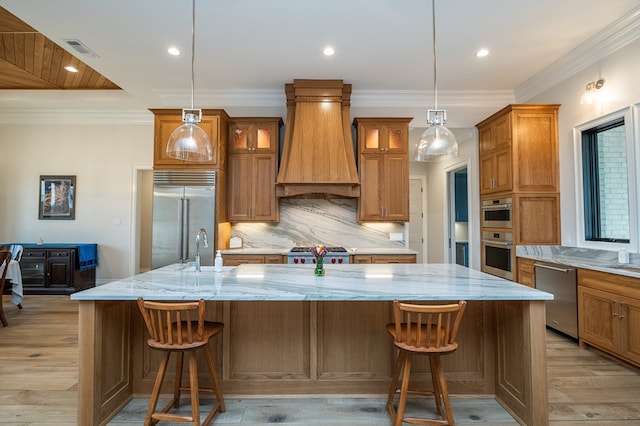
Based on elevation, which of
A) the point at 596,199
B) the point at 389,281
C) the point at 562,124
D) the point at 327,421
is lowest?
the point at 327,421

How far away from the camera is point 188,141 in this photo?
2383 millimetres

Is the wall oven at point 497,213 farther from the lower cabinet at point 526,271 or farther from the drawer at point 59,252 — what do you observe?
the drawer at point 59,252

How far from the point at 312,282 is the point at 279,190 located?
8.48 feet

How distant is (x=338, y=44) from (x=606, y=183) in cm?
328

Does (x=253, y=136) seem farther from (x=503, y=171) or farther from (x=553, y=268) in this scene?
(x=553, y=268)

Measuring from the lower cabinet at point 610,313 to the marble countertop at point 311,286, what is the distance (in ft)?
4.47

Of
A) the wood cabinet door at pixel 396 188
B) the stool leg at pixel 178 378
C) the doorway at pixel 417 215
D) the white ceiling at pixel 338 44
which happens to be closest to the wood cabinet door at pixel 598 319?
the wood cabinet door at pixel 396 188

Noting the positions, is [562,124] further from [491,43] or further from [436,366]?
[436,366]

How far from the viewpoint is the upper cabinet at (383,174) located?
466 cm

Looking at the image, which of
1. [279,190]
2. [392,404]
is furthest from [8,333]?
[392,404]

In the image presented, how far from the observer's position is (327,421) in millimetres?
2080

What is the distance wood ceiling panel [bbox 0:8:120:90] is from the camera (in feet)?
12.8

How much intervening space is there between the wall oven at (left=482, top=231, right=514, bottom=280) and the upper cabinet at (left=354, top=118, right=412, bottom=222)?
1231 mm

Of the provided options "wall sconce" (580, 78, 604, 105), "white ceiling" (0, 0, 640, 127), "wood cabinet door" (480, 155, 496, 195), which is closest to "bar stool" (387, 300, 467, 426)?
"white ceiling" (0, 0, 640, 127)
